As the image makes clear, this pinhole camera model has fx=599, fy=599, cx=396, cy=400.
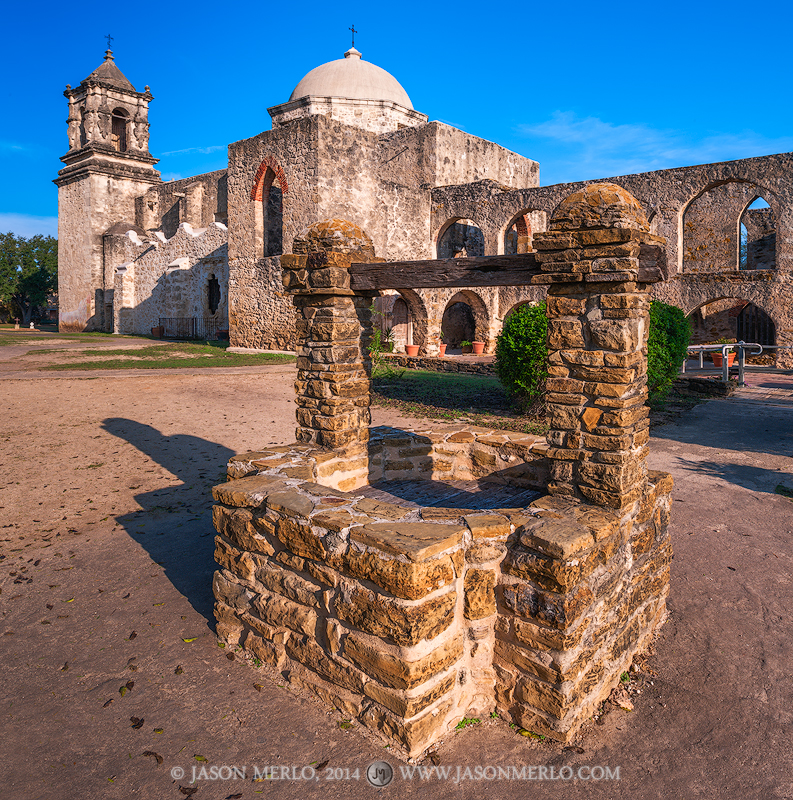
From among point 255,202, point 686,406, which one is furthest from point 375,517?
point 255,202

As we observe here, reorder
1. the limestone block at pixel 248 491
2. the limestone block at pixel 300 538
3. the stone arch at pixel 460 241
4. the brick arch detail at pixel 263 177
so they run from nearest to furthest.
→ the limestone block at pixel 300 538 → the limestone block at pixel 248 491 → the brick arch detail at pixel 263 177 → the stone arch at pixel 460 241

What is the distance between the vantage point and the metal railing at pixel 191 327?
71.4 ft

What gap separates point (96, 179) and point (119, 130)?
153 inches

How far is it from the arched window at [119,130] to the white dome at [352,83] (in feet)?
32.6

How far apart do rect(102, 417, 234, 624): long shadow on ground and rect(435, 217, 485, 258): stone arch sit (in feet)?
45.7

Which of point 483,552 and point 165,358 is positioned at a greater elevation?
point 165,358

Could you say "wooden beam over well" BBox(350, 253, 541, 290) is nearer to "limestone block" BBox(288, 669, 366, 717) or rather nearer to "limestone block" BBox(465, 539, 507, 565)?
"limestone block" BBox(465, 539, 507, 565)

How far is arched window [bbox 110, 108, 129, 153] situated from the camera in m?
27.9

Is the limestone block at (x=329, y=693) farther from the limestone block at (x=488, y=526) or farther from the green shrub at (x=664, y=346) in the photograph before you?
the green shrub at (x=664, y=346)

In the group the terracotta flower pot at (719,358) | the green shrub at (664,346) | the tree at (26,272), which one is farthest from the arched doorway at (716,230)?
the tree at (26,272)

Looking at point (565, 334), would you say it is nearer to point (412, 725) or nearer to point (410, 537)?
point (410, 537)

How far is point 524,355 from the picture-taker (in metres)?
9.11

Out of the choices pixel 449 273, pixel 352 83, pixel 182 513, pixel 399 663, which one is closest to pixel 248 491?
pixel 399 663

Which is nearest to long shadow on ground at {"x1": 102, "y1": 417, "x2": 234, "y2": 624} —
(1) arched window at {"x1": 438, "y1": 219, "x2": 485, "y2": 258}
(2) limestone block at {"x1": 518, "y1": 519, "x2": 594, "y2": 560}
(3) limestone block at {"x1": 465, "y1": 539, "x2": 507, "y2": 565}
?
(3) limestone block at {"x1": 465, "y1": 539, "x2": 507, "y2": 565}
